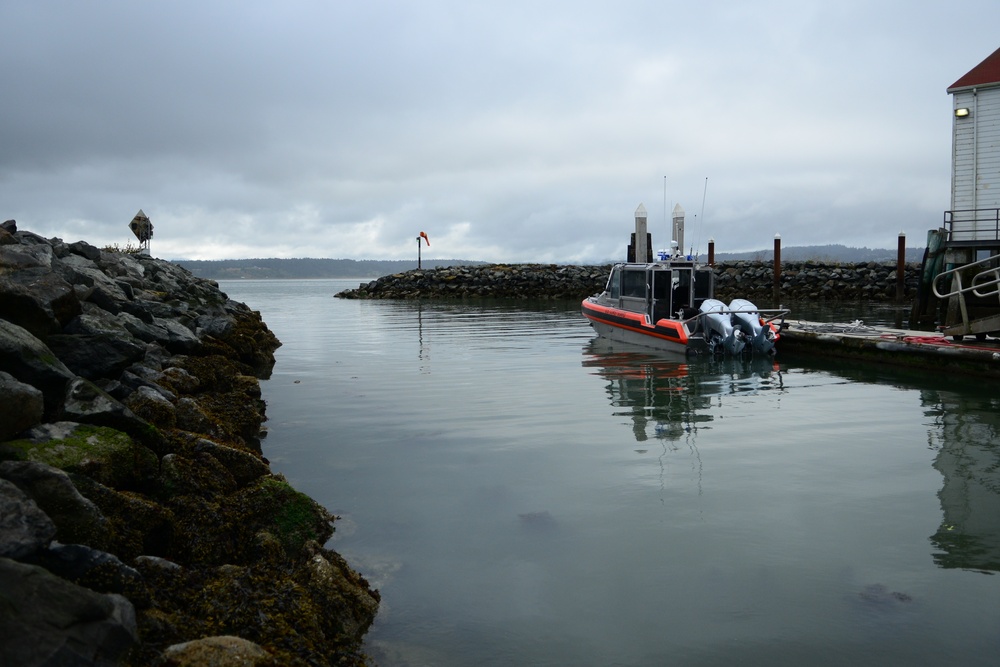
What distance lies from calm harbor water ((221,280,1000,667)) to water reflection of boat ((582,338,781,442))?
0.30ft

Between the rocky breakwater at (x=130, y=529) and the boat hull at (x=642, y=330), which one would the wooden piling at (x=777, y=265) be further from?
the rocky breakwater at (x=130, y=529)

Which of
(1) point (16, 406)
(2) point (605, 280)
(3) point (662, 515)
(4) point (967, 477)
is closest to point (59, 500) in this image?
(1) point (16, 406)

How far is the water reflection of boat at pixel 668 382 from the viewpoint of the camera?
10.3 metres

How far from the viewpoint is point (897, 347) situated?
14500 mm

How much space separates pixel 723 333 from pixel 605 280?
→ 32.2 meters

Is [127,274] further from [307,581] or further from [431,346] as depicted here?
[307,581]

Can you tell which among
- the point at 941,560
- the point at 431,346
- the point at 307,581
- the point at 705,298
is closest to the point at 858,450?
the point at 941,560

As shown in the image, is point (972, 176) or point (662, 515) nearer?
point (662, 515)

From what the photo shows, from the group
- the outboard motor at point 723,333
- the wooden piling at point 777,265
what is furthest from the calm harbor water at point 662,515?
the wooden piling at point 777,265

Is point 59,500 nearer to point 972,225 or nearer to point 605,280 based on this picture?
point 972,225

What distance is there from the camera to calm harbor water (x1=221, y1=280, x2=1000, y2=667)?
14.5ft

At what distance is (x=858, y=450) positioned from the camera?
862 centimetres

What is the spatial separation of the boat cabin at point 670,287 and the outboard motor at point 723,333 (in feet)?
4.02

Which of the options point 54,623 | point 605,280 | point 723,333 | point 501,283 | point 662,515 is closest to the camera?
point 54,623
